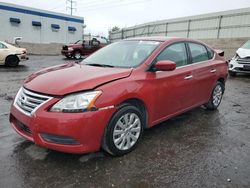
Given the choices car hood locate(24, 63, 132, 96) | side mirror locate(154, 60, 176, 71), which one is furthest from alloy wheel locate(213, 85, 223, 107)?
car hood locate(24, 63, 132, 96)

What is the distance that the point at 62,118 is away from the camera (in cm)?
254

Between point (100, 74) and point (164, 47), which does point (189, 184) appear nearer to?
point (100, 74)

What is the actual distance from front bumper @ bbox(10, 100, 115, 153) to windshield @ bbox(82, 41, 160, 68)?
1065mm

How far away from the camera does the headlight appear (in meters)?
2.59

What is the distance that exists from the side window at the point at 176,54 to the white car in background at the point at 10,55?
33.2 feet

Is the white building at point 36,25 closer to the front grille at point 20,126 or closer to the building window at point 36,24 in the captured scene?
the building window at point 36,24

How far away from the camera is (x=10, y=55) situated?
38.1ft

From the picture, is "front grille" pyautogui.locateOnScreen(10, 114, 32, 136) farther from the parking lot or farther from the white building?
the white building

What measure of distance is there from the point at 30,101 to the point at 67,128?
0.64 m

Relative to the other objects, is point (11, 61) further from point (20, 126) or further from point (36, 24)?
point (36, 24)

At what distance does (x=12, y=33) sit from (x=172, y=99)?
29.6m

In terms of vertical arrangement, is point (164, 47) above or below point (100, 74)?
above

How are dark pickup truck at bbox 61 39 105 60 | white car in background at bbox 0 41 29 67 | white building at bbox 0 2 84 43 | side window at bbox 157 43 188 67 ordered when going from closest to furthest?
1. side window at bbox 157 43 188 67
2. white car in background at bbox 0 41 29 67
3. dark pickup truck at bbox 61 39 105 60
4. white building at bbox 0 2 84 43

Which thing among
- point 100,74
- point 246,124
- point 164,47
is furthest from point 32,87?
point 246,124
